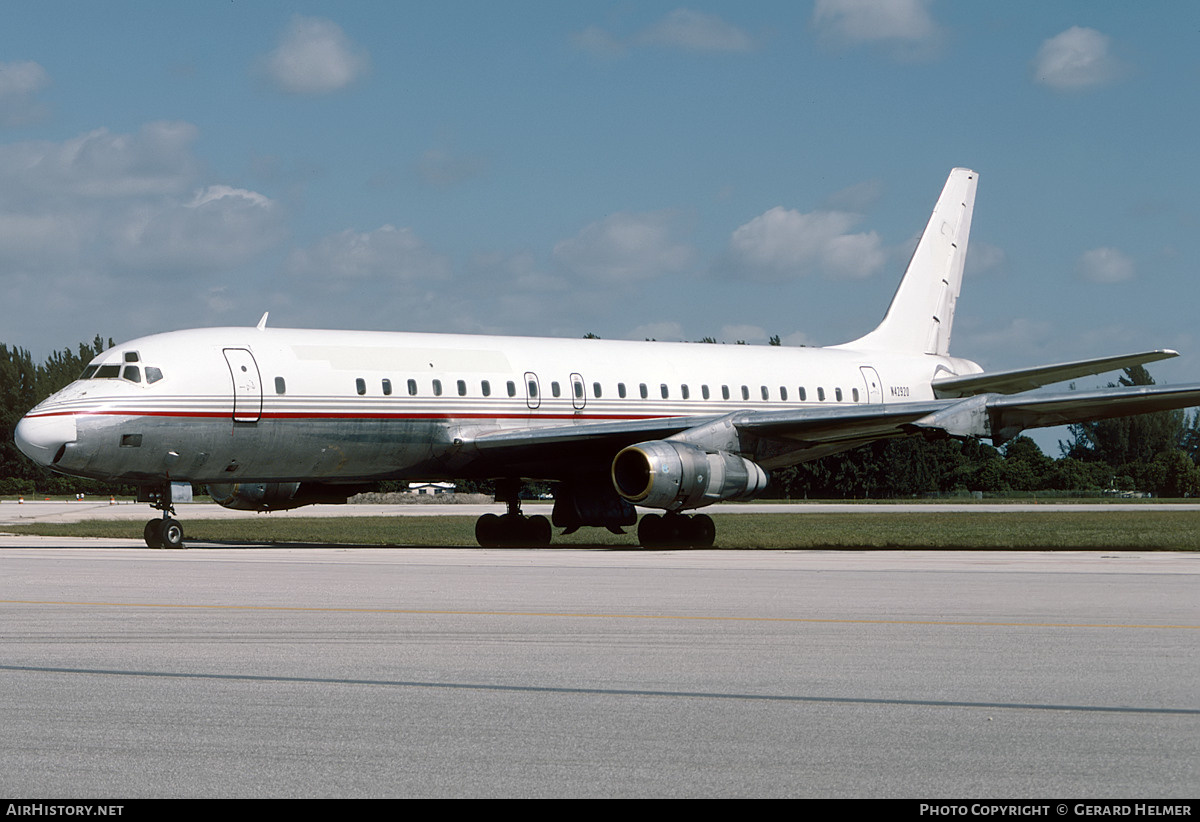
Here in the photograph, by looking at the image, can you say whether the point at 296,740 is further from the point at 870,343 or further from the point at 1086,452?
the point at 1086,452

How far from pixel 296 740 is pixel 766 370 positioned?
83.4 ft

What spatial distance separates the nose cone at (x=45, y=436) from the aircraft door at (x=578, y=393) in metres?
9.56

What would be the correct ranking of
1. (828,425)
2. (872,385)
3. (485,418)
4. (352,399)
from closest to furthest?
(352,399)
(828,425)
(485,418)
(872,385)

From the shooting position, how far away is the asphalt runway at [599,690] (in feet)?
19.4

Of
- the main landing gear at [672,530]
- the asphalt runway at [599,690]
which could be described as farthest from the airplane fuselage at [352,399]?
the asphalt runway at [599,690]

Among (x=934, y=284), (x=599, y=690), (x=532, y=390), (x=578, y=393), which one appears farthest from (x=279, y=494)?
(x=599, y=690)

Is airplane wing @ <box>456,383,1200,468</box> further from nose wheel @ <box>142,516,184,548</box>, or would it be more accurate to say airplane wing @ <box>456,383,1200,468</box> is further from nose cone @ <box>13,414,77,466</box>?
nose cone @ <box>13,414,77,466</box>

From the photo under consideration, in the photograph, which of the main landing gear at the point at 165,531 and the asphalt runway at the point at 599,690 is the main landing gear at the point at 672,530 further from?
the asphalt runway at the point at 599,690

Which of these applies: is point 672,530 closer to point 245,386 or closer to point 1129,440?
point 245,386

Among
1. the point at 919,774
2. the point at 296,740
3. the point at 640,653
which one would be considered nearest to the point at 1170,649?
the point at 640,653

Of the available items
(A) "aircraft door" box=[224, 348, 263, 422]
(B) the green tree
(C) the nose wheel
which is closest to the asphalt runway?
(C) the nose wheel

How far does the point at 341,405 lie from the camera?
81.9 ft

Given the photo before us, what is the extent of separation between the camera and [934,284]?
35812 millimetres

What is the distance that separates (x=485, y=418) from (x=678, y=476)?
448 cm
